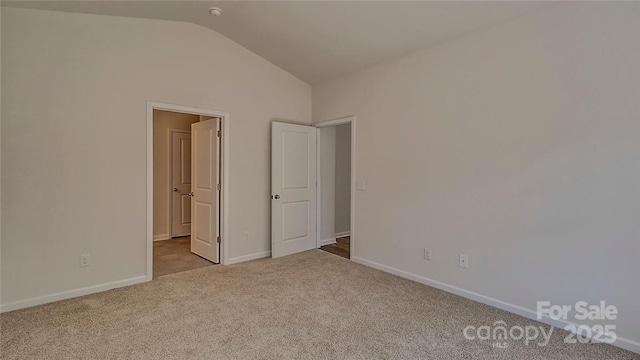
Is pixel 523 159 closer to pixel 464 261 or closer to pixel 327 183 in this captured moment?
pixel 464 261

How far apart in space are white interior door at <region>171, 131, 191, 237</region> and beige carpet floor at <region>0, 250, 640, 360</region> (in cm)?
244

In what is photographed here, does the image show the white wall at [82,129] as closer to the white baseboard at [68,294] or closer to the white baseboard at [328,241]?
the white baseboard at [68,294]

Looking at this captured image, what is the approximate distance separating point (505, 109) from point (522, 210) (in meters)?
0.89

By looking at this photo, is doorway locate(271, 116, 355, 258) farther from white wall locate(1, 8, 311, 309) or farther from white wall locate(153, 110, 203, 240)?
white wall locate(153, 110, 203, 240)

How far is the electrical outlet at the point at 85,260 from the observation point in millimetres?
3105

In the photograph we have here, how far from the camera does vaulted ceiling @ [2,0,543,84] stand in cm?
277

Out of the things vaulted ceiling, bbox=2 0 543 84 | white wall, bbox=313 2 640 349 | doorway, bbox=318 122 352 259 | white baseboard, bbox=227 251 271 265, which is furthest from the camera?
doorway, bbox=318 122 352 259

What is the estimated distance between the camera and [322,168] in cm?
513

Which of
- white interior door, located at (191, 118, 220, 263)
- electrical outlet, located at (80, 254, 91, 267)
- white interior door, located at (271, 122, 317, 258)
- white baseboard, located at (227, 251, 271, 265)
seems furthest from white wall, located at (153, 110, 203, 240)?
electrical outlet, located at (80, 254, 91, 267)

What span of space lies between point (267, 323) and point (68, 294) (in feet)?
6.76

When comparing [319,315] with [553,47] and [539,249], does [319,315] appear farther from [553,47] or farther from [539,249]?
[553,47]

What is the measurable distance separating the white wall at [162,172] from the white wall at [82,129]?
2.07 metres

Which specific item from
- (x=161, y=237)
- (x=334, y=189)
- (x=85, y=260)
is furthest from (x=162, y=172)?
(x=334, y=189)

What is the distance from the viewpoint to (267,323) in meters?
2.51
